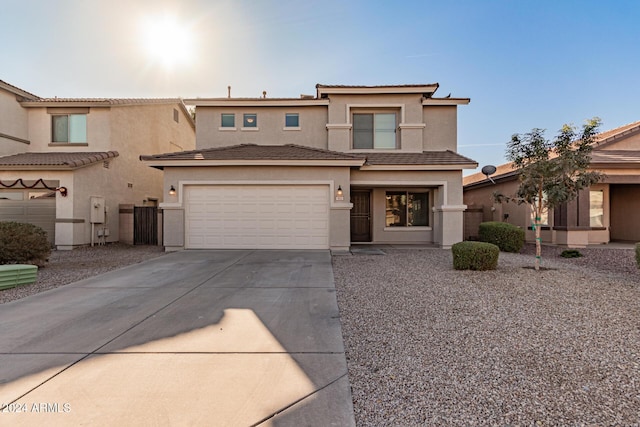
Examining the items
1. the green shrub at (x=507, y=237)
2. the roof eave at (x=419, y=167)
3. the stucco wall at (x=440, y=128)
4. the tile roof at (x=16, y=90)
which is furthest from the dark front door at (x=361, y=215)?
the tile roof at (x=16, y=90)

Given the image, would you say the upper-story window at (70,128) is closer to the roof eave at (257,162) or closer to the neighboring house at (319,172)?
the neighboring house at (319,172)

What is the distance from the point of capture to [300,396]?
2.69 m

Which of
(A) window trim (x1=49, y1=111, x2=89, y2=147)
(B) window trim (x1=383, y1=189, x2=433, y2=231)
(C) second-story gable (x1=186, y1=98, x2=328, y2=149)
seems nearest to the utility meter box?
(A) window trim (x1=49, y1=111, x2=89, y2=147)

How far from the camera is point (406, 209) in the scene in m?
14.1

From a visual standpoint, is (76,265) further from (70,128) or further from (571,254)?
(571,254)

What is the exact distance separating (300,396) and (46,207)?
14.9 meters

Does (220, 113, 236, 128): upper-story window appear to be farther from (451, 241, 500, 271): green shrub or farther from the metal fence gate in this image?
(451, 241, 500, 271): green shrub

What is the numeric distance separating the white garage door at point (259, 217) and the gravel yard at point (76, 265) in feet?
6.93

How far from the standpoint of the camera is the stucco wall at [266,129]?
1388cm

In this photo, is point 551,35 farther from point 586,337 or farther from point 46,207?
point 46,207

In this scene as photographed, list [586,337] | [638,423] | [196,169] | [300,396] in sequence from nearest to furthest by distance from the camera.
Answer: [638,423]
[300,396]
[586,337]
[196,169]

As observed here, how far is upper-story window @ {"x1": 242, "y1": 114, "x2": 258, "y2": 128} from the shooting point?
13.9 meters

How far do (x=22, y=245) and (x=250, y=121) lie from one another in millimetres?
9037

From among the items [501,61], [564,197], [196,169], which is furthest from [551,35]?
[196,169]
